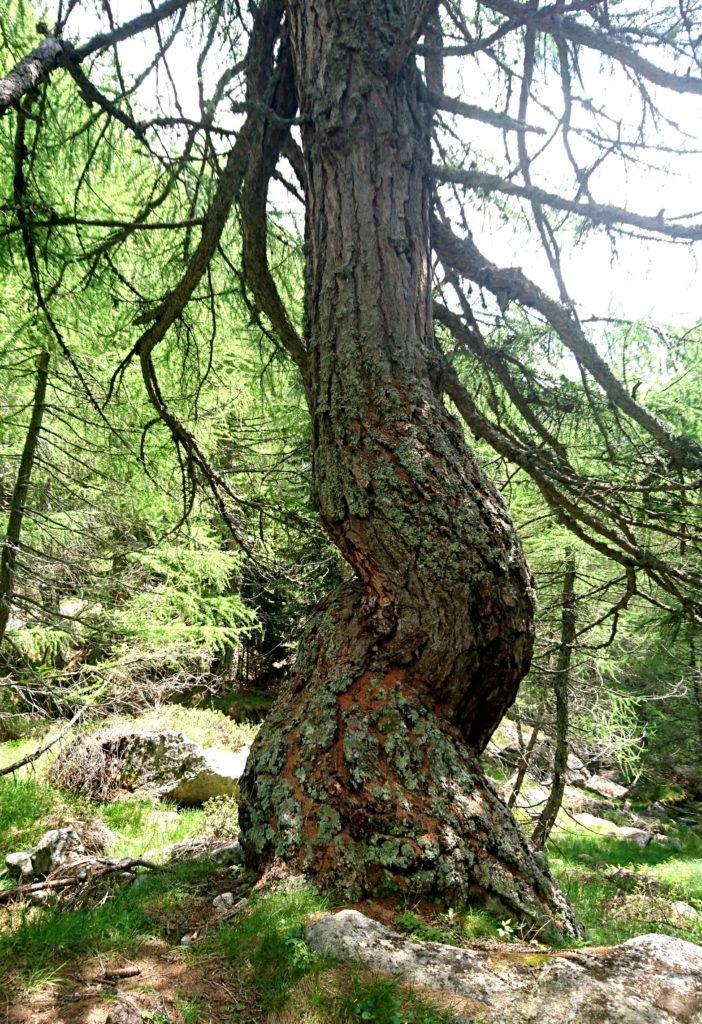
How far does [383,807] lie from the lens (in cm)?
226

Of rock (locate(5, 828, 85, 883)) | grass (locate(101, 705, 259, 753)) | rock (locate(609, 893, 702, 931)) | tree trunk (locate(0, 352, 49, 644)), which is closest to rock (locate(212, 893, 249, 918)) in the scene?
rock (locate(5, 828, 85, 883))

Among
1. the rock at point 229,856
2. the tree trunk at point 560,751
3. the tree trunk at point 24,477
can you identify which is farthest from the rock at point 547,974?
the tree trunk at point 560,751

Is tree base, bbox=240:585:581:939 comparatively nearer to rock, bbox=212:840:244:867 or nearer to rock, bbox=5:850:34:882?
rock, bbox=212:840:244:867

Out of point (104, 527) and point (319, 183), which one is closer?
point (319, 183)

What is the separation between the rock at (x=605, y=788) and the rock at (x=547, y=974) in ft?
49.3

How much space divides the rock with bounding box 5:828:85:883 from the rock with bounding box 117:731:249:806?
365cm

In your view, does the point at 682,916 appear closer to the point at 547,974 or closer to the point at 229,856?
the point at 229,856

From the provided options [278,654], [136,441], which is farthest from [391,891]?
[278,654]

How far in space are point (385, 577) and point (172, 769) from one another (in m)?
6.56

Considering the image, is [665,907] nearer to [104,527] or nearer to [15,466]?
[104,527]

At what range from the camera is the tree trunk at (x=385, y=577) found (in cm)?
228

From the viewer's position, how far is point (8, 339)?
5355 mm

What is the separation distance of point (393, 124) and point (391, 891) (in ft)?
10.9

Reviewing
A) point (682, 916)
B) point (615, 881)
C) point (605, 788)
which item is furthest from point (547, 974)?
point (605, 788)
